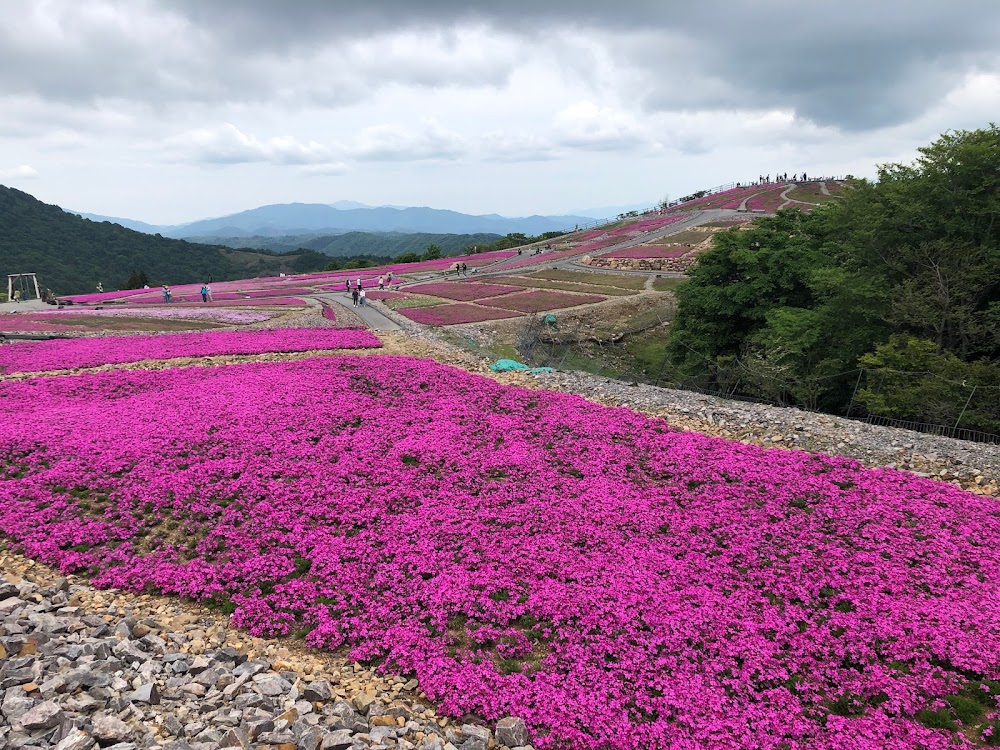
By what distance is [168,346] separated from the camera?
35969 millimetres

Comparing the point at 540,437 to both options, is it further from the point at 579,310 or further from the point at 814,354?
the point at 579,310

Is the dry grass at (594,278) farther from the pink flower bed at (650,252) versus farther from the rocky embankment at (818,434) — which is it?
the rocky embankment at (818,434)

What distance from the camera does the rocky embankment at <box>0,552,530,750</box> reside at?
7680 millimetres

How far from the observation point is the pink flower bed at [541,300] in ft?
195

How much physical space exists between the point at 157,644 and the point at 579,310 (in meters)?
51.6

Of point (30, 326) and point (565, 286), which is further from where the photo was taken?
point (565, 286)

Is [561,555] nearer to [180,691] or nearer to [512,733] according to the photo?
[512,733]

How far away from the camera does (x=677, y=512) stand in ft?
52.0

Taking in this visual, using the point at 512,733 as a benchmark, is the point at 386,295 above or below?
above

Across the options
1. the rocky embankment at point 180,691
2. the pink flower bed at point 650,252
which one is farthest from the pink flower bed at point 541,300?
the rocky embankment at point 180,691

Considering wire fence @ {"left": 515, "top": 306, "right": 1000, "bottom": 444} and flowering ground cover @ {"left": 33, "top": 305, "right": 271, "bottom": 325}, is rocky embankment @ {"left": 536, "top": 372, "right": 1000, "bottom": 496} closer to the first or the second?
wire fence @ {"left": 515, "top": 306, "right": 1000, "bottom": 444}

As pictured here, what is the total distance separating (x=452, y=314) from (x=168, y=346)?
83.3 feet

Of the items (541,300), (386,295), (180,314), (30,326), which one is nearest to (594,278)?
(541,300)

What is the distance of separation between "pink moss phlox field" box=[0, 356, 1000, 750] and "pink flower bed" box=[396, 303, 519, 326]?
28.5 metres
